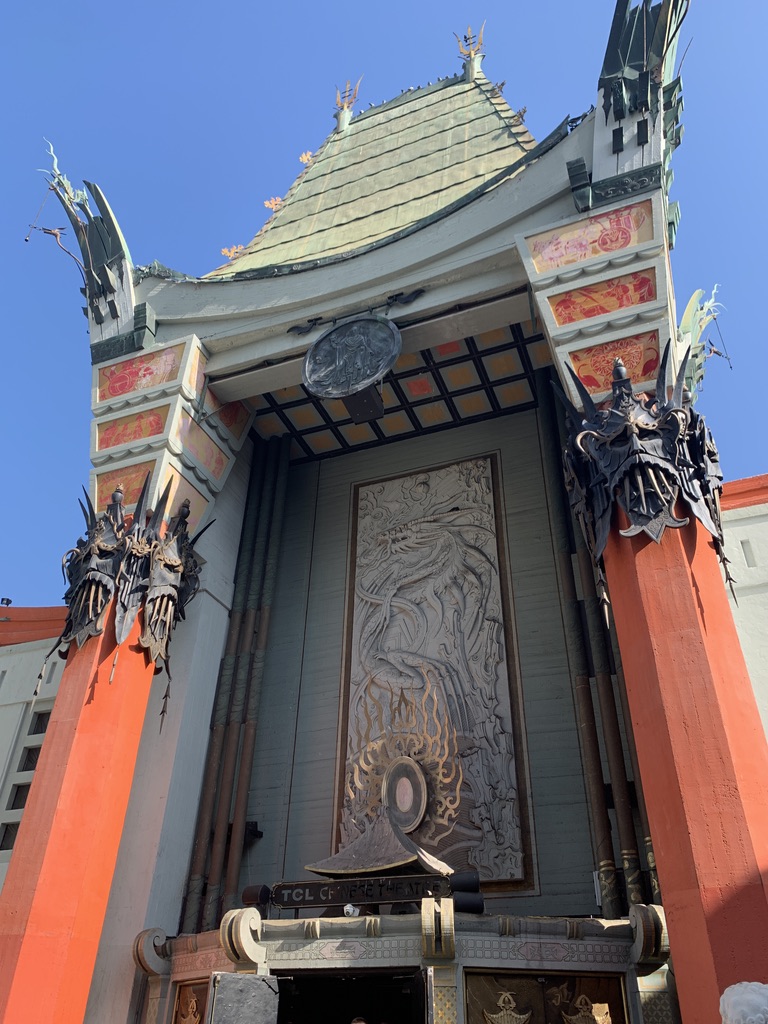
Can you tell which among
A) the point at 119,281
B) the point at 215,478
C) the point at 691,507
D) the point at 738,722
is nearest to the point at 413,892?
the point at 738,722

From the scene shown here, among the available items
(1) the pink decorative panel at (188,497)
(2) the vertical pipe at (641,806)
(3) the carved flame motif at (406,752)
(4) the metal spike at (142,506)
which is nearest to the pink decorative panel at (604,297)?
(2) the vertical pipe at (641,806)

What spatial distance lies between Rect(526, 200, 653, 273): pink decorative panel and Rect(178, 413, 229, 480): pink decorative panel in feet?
15.1

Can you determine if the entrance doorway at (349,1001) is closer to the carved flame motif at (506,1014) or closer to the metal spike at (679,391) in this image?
the carved flame motif at (506,1014)

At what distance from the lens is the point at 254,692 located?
9898mm

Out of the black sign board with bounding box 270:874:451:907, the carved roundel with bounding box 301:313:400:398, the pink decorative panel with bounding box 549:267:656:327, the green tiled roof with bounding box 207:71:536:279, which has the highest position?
the green tiled roof with bounding box 207:71:536:279

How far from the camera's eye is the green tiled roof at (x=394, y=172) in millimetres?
11938

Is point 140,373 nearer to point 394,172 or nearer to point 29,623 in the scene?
point 29,623

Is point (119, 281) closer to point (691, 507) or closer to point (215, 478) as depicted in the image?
point (215, 478)

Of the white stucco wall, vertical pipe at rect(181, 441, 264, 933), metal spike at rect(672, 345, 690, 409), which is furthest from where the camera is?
the white stucco wall

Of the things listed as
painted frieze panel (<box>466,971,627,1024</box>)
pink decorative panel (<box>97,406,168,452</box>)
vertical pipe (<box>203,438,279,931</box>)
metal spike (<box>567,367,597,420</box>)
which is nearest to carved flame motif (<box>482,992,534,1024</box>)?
painted frieze panel (<box>466,971,627,1024</box>)

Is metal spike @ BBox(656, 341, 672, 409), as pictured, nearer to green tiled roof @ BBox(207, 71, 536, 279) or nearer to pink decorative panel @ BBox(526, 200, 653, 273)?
pink decorative panel @ BBox(526, 200, 653, 273)

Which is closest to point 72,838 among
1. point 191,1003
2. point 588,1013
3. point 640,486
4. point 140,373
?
point 191,1003

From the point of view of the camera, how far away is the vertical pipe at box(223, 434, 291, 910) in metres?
8.70

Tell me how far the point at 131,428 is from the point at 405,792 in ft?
18.1
